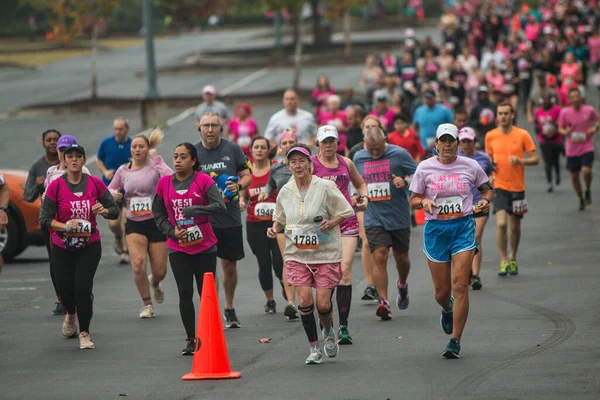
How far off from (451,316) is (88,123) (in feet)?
88.8

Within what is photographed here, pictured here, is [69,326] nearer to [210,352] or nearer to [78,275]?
[78,275]

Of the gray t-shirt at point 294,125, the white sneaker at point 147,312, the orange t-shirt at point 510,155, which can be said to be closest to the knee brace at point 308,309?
the white sneaker at point 147,312

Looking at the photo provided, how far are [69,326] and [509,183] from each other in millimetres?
5936

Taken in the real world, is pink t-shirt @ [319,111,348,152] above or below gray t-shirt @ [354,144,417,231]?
below

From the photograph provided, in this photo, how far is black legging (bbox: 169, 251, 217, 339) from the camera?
11.4 meters

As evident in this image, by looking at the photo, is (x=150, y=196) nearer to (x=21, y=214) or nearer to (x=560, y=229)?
(x=21, y=214)

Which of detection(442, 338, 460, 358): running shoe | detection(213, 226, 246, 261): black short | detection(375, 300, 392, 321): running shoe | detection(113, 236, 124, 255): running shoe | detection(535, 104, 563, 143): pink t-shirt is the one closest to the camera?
detection(442, 338, 460, 358): running shoe

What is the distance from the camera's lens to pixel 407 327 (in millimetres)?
12461

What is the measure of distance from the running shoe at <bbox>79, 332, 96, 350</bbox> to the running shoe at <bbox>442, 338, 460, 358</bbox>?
3.33 metres

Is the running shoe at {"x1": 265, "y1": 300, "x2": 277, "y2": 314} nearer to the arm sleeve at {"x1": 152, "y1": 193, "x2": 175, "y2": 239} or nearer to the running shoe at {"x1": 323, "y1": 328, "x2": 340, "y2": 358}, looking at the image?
the arm sleeve at {"x1": 152, "y1": 193, "x2": 175, "y2": 239}

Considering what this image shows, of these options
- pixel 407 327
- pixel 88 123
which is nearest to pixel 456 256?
pixel 407 327

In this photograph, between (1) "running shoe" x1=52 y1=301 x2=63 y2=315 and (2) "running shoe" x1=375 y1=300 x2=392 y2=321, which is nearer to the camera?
(2) "running shoe" x1=375 y1=300 x2=392 y2=321

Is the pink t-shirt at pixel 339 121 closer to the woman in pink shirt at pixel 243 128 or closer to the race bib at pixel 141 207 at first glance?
the woman in pink shirt at pixel 243 128

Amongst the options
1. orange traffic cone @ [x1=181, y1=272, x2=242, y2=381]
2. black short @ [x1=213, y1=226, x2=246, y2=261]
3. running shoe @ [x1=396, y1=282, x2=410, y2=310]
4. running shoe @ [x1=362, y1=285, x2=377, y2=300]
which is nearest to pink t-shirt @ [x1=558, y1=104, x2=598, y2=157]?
running shoe @ [x1=362, y1=285, x2=377, y2=300]
